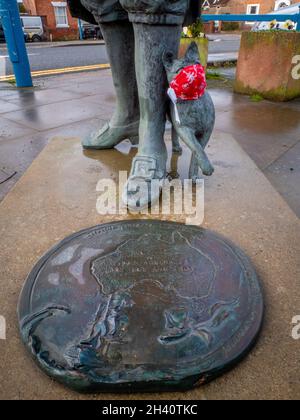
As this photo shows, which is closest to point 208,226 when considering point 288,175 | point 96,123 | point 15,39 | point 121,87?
point 288,175

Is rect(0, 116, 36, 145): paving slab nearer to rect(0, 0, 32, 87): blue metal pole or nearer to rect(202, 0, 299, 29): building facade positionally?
rect(0, 0, 32, 87): blue metal pole

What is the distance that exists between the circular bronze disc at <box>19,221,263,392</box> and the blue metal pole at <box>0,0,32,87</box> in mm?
4687

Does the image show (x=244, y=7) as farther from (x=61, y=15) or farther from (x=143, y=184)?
(x=143, y=184)

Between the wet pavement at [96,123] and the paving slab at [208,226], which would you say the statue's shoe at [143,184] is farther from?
the wet pavement at [96,123]

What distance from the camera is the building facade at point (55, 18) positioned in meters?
23.8

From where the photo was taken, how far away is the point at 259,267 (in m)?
1.28

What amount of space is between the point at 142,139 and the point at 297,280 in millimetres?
1093

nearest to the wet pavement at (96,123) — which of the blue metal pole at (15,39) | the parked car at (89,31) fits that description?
the blue metal pole at (15,39)

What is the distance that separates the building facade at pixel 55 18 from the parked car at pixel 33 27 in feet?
6.07

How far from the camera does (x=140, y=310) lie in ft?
3.40

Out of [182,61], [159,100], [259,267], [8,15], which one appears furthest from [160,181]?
[8,15]

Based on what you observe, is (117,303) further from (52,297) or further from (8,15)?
(8,15)

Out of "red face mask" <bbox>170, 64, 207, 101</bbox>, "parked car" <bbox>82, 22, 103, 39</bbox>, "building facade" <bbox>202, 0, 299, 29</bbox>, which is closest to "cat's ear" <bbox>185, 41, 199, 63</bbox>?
"red face mask" <bbox>170, 64, 207, 101</bbox>

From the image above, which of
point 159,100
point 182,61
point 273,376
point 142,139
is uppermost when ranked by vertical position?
point 182,61
